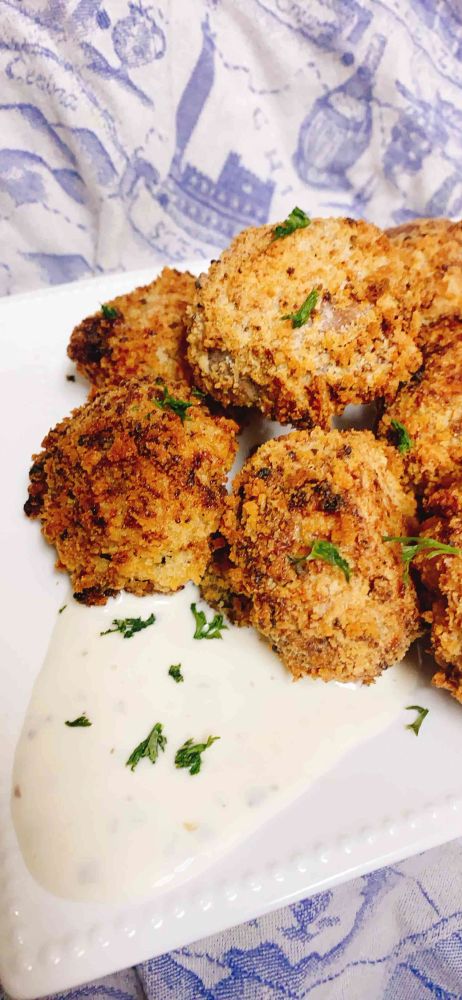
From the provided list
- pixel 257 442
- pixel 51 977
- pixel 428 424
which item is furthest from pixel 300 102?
pixel 51 977

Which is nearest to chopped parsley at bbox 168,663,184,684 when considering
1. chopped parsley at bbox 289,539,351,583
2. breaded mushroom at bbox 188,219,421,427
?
chopped parsley at bbox 289,539,351,583

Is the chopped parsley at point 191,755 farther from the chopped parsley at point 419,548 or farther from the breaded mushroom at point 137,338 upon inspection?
the breaded mushroom at point 137,338

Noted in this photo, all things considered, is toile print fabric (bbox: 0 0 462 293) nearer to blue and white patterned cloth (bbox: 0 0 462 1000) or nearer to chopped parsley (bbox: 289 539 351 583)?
blue and white patterned cloth (bbox: 0 0 462 1000)

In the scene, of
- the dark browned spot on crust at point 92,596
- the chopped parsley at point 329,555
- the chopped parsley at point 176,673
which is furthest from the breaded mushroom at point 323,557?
the dark browned spot on crust at point 92,596

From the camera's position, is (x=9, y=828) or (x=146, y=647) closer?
(x=9, y=828)

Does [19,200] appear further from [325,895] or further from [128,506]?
[325,895]

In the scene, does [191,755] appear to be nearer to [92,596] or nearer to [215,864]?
[215,864]

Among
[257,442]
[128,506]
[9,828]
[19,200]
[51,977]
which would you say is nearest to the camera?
[51,977]
